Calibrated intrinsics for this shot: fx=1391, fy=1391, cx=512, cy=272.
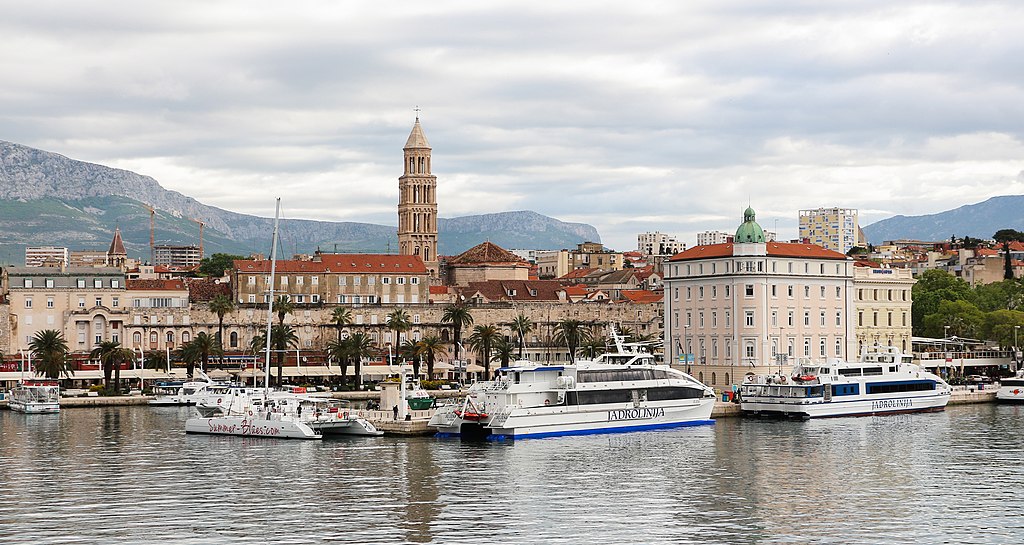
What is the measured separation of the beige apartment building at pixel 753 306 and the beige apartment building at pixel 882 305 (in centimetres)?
977

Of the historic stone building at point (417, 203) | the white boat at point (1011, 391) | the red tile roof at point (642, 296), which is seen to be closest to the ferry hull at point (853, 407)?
the white boat at point (1011, 391)

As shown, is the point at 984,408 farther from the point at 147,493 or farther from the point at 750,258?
the point at 147,493

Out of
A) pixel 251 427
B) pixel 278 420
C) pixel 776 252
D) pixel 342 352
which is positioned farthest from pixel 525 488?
pixel 342 352

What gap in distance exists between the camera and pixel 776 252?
113 m

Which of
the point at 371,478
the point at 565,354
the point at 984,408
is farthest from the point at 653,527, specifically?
the point at 565,354

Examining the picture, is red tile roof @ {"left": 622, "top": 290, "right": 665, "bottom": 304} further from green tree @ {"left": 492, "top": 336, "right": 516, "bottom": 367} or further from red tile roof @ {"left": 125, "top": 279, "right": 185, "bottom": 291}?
red tile roof @ {"left": 125, "top": 279, "right": 185, "bottom": 291}

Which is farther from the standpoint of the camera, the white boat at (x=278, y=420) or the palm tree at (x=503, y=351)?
the palm tree at (x=503, y=351)

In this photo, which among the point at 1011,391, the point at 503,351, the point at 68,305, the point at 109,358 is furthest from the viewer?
the point at 68,305

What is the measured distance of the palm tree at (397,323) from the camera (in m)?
127

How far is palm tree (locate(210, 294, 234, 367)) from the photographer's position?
129 metres

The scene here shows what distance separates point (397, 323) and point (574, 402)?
50.5 meters

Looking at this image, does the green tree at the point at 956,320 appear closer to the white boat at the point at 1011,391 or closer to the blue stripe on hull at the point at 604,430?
the white boat at the point at 1011,391

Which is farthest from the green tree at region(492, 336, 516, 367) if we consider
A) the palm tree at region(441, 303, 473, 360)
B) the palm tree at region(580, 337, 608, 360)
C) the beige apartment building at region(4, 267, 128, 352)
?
the beige apartment building at region(4, 267, 128, 352)

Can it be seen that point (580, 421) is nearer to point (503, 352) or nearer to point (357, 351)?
point (357, 351)
